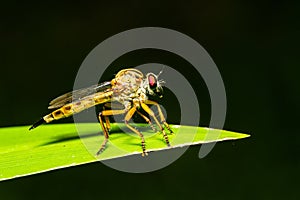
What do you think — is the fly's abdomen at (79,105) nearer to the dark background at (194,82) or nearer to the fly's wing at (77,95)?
the fly's wing at (77,95)

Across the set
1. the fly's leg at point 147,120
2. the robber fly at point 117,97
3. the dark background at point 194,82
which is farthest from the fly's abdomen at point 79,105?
the dark background at point 194,82

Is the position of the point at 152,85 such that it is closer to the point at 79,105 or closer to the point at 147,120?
the point at 147,120

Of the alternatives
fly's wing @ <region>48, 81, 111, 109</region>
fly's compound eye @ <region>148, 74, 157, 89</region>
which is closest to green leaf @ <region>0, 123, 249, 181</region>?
fly's wing @ <region>48, 81, 111, 109</region>

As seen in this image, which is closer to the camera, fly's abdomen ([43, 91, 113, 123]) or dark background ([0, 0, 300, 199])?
fly's abdomen ([43, 91, 113, 123])

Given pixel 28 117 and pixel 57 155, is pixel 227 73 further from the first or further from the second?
pixel 57 155

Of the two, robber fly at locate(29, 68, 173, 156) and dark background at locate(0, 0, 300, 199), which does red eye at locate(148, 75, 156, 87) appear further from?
dark background at locate(0, 0, 300, 199)

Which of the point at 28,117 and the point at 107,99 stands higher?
the point at 28,117

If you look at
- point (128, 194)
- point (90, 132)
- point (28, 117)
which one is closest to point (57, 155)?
point (90, 132)

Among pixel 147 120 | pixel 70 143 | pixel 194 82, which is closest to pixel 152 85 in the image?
pixel 147 120
